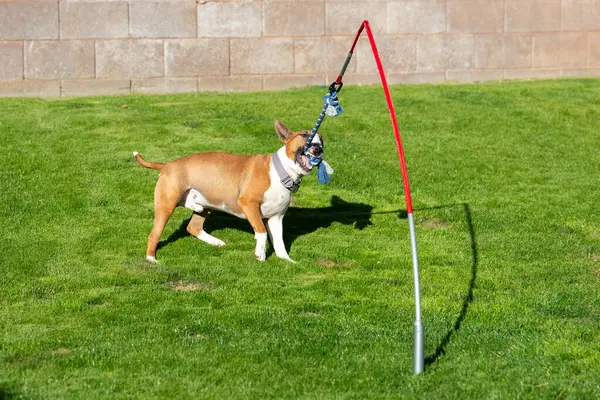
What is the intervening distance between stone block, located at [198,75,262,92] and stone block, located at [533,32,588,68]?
5248mm

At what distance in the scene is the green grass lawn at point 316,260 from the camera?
6.99 meters

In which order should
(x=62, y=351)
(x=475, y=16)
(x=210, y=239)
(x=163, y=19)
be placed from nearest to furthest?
(x=62, y=351), (x=210, y=239), (x=163, y=19), (x=475, y=16)

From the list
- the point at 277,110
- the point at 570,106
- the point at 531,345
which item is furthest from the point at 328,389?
the point at 570,106

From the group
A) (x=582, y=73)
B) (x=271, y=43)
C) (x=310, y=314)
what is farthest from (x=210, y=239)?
(x=582, y=73)

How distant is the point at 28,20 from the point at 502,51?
27.4 ft

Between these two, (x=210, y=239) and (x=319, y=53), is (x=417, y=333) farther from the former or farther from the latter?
(x=319, y=53)

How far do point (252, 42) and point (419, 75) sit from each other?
3.16 m

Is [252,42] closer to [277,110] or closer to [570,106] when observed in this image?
[277,110]

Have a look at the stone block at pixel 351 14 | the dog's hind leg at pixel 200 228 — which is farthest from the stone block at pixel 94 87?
the dog's hind leg at pixel 200 228

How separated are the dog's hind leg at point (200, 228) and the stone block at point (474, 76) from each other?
29.5 feet

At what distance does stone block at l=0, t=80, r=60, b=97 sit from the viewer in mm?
16547

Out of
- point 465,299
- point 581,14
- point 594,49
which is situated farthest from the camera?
point 594,49

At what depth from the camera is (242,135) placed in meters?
14.6

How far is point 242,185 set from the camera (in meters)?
9.88
